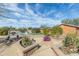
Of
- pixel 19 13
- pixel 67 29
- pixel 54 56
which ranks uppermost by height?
pixel 19 13

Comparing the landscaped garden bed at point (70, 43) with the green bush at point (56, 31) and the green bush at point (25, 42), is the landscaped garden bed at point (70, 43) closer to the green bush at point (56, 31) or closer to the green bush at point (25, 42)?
the green bush at point (56, 31)

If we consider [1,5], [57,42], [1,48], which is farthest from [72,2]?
[1,48]

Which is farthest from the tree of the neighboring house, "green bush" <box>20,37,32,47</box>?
"green bush" <box>20,37,32,47</box>

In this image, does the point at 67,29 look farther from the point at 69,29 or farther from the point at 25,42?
the point at 25,42

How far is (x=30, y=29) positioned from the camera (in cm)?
137

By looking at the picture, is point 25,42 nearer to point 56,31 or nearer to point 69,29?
point 56,31

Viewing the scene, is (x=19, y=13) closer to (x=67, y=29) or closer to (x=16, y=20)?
(x=16, y=20)

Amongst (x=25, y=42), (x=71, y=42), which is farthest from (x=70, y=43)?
(x=25, y=42)

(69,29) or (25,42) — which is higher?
(69,29)

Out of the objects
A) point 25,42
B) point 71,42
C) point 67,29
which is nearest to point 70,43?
point 71,42

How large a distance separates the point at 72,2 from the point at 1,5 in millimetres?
558

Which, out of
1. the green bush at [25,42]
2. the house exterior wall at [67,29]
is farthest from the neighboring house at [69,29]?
the green bush at [25,42]

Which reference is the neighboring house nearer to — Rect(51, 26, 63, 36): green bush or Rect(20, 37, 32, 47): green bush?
Rect(51, 26, 63, 36): green bush

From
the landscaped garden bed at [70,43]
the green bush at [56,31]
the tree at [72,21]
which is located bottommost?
the landscaped garden bed at [70,43]
